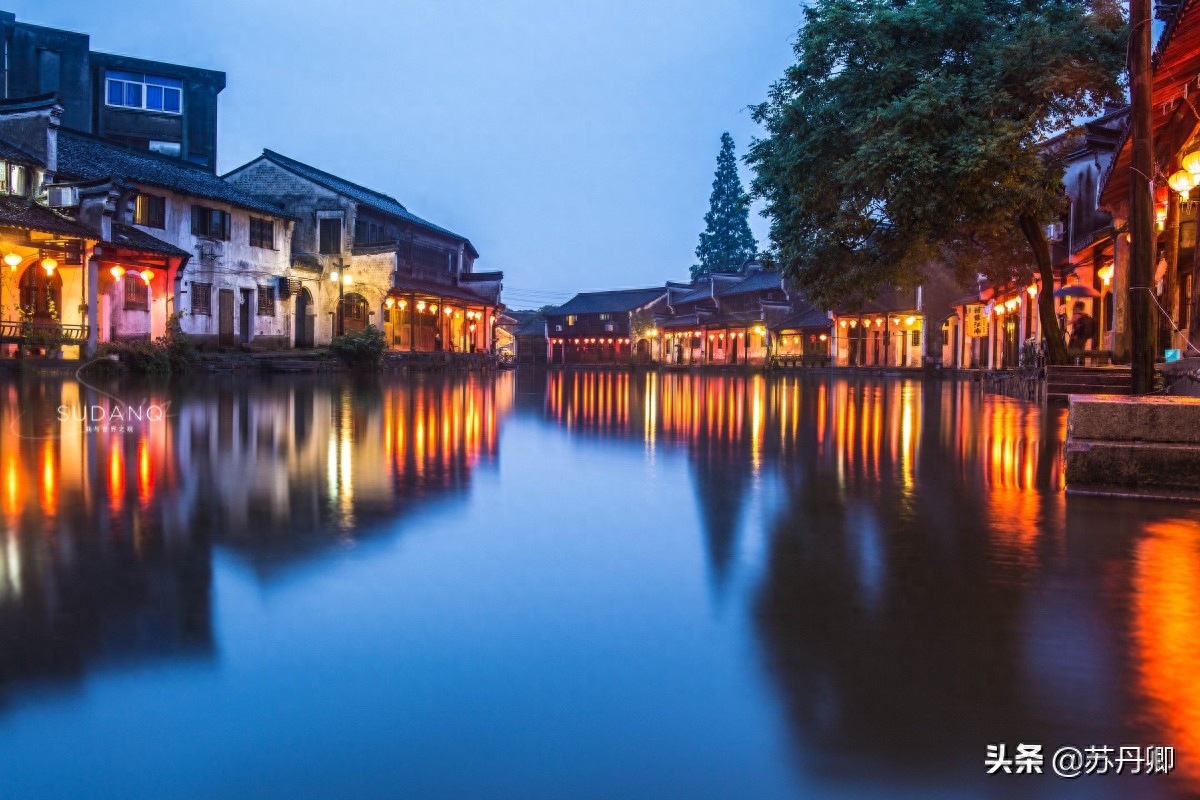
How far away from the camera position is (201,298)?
2816 centimetres

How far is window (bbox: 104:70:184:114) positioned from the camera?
112ft

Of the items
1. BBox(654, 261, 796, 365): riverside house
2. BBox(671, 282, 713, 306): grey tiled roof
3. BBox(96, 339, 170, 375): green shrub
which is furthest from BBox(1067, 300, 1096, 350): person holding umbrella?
BBox(671, 282, 713, 306): grey tiled roof

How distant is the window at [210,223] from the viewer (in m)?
28.0

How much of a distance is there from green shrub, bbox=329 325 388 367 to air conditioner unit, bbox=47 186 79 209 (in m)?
9.10

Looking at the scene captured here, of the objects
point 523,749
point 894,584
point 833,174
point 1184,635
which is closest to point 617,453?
point 894,584

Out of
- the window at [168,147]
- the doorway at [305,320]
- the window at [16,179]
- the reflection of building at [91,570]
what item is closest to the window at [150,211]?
the window at [16,179]

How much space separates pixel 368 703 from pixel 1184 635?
9.81 feet

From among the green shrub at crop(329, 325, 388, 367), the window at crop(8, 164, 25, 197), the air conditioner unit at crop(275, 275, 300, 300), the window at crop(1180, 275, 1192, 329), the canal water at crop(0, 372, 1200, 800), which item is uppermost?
the window at crop(8, 164, 25, 197)

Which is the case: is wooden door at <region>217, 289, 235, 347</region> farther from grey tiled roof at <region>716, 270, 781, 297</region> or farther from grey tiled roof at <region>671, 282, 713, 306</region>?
grey tiled roof at <region>671, 282, 713, 306</region>

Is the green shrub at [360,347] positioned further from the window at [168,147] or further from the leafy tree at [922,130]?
the leafy tree at [922,130]

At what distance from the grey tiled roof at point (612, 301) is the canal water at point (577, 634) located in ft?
199

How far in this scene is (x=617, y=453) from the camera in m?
8.57

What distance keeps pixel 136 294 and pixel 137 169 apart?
171 inches

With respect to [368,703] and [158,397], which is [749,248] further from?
[368,703]
